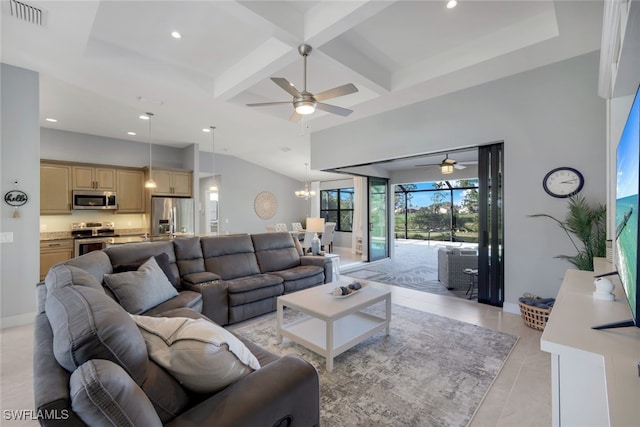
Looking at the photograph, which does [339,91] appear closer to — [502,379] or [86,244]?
[502,379]

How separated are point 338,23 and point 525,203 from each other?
3.09 meters

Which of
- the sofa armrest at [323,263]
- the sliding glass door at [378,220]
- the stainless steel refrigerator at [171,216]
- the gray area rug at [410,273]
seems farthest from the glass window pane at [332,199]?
the sofa armrest at [323,263]

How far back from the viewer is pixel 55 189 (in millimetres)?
5324

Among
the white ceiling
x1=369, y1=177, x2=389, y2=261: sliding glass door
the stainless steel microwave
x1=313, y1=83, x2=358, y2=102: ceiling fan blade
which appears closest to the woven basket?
the white ceiling

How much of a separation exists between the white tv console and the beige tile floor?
771 millimetres

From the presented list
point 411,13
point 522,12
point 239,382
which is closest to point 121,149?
point 411,13

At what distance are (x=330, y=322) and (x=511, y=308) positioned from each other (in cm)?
277

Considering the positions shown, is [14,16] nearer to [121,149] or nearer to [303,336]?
[303,336]

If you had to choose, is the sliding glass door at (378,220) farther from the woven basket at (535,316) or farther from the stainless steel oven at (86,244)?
the stainless steel oven at (86,244)

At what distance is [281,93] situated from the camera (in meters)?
4.42

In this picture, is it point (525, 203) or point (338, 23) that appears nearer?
point (338, 23)

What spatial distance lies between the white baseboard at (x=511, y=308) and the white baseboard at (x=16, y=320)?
5997 mm

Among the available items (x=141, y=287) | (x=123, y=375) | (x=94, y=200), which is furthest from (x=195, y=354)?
(x=94, y=200)

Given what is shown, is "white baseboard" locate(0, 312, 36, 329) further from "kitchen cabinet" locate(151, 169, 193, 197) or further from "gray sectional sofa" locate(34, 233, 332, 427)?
"kitchen cabinet" locate(151, 169, 193, 197)
